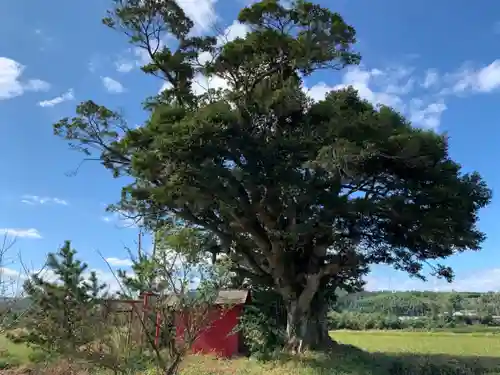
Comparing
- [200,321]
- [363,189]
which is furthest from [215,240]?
[200,321]

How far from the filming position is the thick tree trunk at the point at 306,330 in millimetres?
16672

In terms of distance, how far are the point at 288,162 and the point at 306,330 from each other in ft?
21.4

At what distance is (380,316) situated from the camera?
5203 cm

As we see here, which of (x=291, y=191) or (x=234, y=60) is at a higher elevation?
(x=234, y=60)

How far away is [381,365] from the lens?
15273mm

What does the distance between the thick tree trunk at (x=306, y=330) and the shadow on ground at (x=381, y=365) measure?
0.63m

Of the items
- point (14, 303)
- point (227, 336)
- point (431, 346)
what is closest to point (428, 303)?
point (431, 346)

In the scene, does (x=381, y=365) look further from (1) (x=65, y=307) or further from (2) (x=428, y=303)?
(2) (x=428, y=303)

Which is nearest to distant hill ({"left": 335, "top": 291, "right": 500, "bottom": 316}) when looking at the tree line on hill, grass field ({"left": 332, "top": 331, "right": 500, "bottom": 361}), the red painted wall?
the tree line on hill

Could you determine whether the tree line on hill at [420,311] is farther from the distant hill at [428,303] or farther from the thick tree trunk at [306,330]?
the thick tree trunk at [306,330]

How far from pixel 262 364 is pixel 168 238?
8771mm

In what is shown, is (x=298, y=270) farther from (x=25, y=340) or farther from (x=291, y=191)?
(x=25, y=340)

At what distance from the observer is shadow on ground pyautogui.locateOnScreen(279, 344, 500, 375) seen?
44.7ft

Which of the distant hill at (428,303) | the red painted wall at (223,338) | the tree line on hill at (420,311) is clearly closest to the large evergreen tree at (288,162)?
the red painted wall at (223,338)
